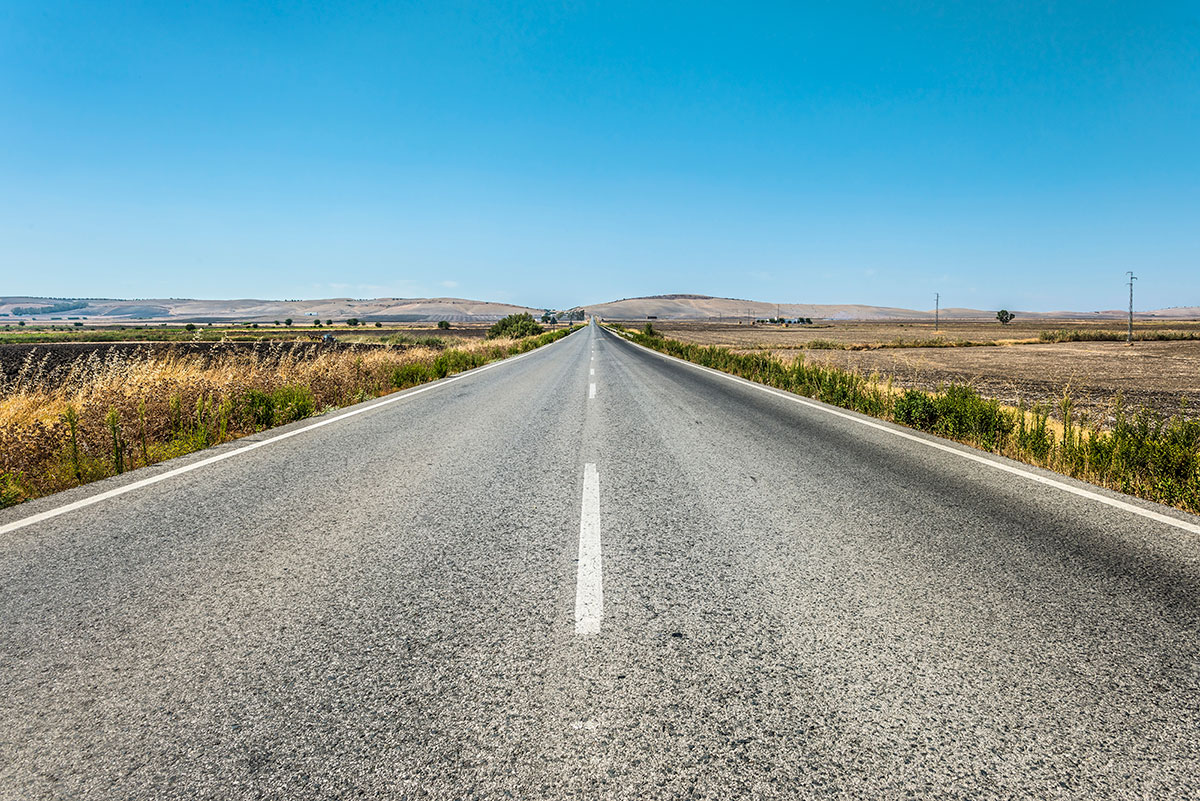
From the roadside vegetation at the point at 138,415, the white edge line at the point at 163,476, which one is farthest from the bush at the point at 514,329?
the white edge line at the point at 163,476

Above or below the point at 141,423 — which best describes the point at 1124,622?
below

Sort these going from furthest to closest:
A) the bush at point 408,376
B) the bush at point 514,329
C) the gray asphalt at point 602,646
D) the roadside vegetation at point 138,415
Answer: the bush at point 514,329 → the bush at point 408,376 → the roadside vegetation at point 138,415 → the gray asphalt at point 602,646

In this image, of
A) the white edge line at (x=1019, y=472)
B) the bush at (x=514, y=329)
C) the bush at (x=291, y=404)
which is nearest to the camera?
the white edge line at (x=1019, y=472)

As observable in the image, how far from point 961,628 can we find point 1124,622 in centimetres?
86

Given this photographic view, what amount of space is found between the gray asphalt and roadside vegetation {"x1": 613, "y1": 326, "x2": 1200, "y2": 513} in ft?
3.62

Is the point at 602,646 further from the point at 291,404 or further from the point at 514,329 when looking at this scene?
the point at 514,329

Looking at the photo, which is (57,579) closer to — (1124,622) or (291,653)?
(291,653)

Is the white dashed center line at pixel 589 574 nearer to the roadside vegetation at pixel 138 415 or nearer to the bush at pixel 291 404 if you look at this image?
the roadside vegetation at pixel 138 415

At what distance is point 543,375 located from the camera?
19.0 meters

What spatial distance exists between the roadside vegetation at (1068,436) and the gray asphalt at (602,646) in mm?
1105

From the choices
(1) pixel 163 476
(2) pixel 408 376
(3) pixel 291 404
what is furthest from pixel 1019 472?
(2) pixel 408 376

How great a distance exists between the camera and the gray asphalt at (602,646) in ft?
6.67

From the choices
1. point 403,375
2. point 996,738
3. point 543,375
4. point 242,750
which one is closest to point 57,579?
point 242,750

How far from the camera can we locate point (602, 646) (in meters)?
2.79
